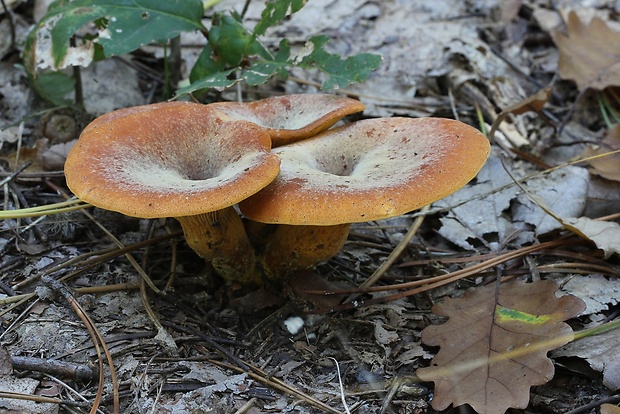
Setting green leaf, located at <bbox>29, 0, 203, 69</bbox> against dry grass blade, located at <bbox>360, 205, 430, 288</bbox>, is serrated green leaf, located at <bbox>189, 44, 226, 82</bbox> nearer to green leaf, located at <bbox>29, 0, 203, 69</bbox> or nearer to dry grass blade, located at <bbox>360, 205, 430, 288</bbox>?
green leaf, located at <bbox>29, 0, 203, 69</bbox>

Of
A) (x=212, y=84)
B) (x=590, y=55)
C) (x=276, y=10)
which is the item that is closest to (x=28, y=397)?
(x=212, y=84)

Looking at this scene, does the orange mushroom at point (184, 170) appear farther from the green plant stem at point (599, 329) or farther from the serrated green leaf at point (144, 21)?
the green plant stem at point (599, 329)

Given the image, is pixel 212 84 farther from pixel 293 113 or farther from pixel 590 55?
pixel 590 55

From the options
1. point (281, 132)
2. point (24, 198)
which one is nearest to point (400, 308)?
point (281, 132)

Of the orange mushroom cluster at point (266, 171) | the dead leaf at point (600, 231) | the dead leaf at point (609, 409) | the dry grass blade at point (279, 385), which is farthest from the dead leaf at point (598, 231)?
the dry grass blade at point (279, 385)

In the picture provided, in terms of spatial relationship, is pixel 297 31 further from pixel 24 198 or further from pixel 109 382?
pixel 109 382

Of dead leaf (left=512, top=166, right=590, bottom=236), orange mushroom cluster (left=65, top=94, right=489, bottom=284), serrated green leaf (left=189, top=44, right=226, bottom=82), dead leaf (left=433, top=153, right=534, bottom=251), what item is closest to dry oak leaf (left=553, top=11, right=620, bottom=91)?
dead leaf (left=512, top=166, right=590, bottom=236)

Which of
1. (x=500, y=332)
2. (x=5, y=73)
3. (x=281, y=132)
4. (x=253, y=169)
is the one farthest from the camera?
(x=5, y=73)
